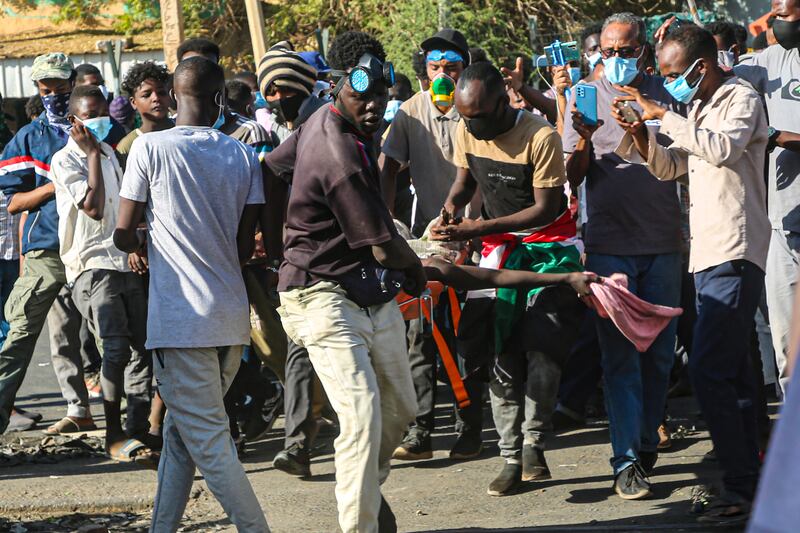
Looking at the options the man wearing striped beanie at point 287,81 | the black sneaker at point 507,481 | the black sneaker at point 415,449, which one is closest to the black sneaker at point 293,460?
the black sneaker at point 415,449

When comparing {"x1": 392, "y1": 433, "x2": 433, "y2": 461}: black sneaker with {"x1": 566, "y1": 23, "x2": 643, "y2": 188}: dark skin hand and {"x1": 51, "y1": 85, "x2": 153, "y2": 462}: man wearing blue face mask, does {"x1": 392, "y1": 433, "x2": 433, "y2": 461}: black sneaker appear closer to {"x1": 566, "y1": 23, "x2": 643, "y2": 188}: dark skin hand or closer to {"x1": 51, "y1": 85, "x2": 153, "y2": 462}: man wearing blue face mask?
{"x1": 51, "y1": 85, "x2": 153, "y2": 462}: man wearing blue face mask

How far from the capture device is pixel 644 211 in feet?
20.1

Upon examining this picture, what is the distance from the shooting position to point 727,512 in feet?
17.1

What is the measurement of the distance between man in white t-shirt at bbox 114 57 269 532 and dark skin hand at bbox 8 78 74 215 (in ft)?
8.97

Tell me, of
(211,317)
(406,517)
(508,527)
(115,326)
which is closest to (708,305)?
(508,527)

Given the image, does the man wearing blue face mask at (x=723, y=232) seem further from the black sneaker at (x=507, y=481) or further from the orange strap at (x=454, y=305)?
the orange strap at (x=454, y=305)

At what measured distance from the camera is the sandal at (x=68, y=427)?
26.2 feet

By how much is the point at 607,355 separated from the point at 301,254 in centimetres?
187

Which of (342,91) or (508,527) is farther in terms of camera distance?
(508,527)

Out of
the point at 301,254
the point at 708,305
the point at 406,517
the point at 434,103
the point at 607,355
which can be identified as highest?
the point at 434,103

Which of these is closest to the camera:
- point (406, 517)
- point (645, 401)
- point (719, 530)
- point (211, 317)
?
point (211, 317)

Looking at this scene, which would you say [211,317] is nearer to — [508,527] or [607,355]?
[508,527]

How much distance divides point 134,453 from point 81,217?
1.42 metres

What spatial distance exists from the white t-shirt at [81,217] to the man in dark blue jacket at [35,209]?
0.55 meters
